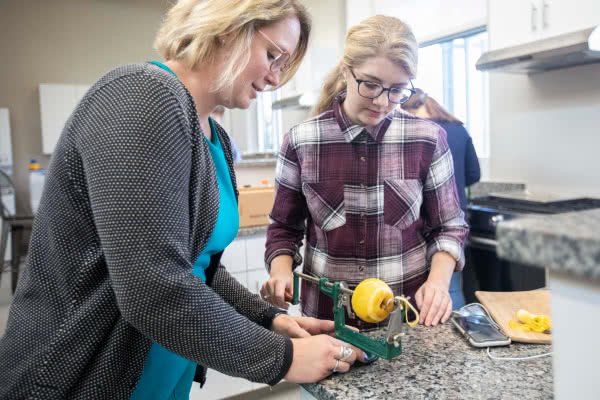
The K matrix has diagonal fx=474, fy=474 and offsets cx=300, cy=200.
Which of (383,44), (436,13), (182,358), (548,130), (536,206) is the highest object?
(436,13)

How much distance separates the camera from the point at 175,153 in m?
0.61

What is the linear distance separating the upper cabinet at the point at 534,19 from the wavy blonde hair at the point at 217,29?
1.94m

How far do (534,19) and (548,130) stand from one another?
2.14ft

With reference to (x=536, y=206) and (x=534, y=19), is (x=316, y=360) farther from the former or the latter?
(x=534, y=19)

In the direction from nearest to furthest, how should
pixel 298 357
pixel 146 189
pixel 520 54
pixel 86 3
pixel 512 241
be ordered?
pixel 512 241 → pixel 146 189 → pixel 298 357 → pixel 520 54 → pixel 86 3

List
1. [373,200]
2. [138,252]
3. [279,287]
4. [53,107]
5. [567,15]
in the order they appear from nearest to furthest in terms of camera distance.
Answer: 1. [138,252]
2. [279,287]
3. [373,200]
4. [567,15]
5. [53,107]

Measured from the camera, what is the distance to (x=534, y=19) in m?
2.37

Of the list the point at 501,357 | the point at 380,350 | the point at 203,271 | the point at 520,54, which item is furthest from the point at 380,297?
the point at 520,54

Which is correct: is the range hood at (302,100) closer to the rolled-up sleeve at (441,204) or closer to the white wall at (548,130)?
the white wall at (548,130)

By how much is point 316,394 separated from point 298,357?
8 cm

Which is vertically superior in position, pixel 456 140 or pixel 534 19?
pixel 534 19

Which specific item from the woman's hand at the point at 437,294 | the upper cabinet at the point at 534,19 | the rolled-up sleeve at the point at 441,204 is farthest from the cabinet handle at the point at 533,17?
the woman's hand at the point at 437,294

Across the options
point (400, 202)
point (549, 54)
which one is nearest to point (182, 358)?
point (400, 202)

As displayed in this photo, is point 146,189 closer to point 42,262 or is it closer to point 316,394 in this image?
point 42,262
